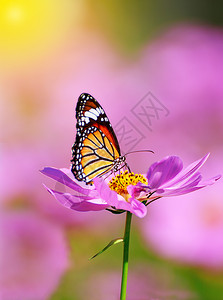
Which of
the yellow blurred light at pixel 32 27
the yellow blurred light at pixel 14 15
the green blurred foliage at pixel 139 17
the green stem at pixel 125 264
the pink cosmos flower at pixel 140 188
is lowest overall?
the green stem at pixel 125 264

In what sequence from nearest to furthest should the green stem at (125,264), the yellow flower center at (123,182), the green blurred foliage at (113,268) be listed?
the green stem at (125,264), the yellow flower center at (123,182), the green blurred foliage at (113,268)

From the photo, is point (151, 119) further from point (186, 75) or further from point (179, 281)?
point (179, 281)

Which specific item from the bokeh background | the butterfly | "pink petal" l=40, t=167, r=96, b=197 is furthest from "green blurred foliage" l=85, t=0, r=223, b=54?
"pink petal" l=40, t=167, r=96, b=197

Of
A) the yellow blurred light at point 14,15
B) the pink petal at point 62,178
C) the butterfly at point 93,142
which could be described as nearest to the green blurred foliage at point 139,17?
the yellow blurred light at point 14,15

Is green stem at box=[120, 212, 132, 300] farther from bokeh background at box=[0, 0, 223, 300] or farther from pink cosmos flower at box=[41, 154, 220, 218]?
bokeh background at box=[0, 0, 223, 300]

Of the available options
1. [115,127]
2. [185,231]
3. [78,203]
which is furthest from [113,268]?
[78,203]

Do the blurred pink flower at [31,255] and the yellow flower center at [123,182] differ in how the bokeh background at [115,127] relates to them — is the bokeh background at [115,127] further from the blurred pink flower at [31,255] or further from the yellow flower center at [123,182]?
the yellow flower center at [123,182]

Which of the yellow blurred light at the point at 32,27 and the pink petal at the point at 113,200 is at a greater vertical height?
the yellow blurred light at the point at 32,27
